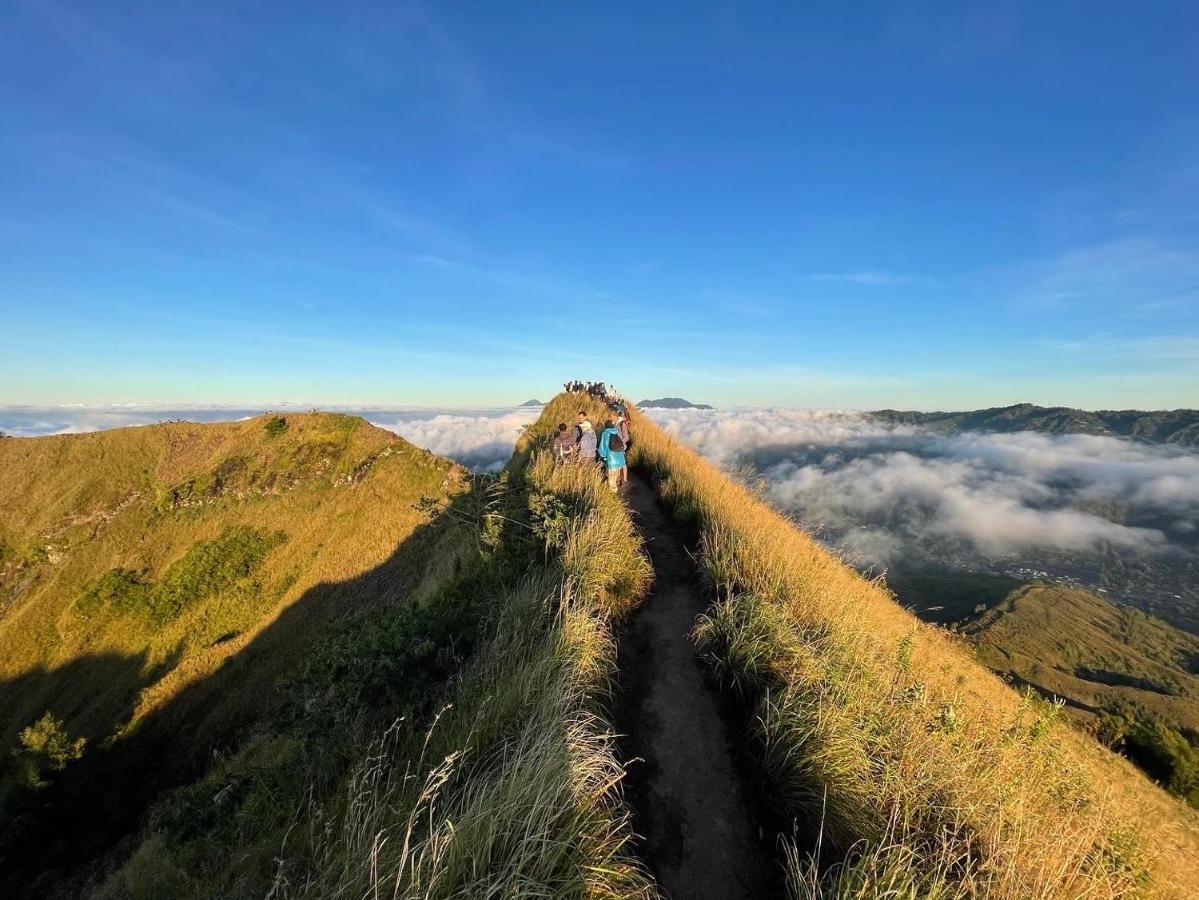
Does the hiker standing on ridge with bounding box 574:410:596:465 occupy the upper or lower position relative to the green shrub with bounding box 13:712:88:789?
upper

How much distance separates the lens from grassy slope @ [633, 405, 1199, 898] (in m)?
3.65

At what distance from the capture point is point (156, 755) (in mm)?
26766

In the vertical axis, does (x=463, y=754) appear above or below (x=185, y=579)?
above

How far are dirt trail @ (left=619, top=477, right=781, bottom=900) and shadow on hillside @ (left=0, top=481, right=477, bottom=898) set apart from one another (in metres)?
14.1

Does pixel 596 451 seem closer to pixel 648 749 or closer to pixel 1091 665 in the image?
pixel 648 749

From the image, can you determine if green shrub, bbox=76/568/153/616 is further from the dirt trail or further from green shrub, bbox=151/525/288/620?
the dirt trail

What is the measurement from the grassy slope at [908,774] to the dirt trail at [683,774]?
0.45 metres

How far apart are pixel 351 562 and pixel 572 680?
1348 inches

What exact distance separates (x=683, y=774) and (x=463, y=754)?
7.88 ft

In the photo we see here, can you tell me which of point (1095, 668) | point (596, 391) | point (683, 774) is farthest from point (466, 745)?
point (1095, 668)

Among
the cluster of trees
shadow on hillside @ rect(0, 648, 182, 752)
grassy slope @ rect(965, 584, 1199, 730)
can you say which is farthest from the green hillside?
shadow on hillside @ rect(0, 648, 182, 752)

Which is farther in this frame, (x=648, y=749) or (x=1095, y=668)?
(x=1095, y=668)

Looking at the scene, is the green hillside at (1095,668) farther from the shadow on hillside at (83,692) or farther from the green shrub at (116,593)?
the green shrub at (116,593)

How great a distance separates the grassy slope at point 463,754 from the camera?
3.05 m
